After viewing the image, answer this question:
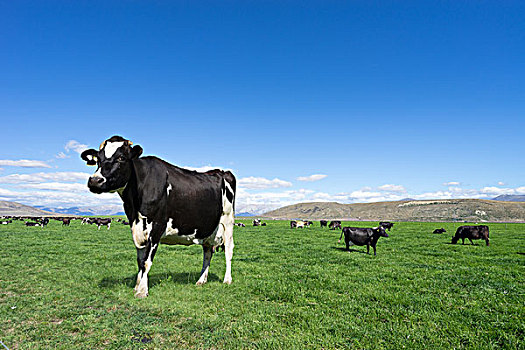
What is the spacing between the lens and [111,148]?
22.0 feet

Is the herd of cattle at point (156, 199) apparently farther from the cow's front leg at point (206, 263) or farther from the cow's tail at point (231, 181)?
Answer: the cow's tail at point (231, 181)

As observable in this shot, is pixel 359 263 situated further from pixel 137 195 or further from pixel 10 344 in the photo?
pixel 10 344

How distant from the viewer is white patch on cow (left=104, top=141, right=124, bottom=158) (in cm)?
662

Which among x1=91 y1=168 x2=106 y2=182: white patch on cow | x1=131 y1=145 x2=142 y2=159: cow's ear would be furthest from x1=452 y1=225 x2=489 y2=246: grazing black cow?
x1=91 y1=168 x2=106 y2=182: white patch on cow

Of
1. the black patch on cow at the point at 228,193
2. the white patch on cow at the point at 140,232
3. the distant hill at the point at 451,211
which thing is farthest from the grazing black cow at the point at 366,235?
the distant hill at the point at 451,211

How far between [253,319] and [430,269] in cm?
855

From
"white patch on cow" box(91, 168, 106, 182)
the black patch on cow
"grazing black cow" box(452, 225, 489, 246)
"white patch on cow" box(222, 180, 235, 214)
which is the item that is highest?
"white patch on cow" box(91, 168, 106, 182)

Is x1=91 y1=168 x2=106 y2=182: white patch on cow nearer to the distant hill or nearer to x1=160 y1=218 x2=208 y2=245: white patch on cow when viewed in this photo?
x1=160 y1=218 x2=208 y2=245: white patch on cow

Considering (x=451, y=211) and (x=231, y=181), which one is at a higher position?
(x=231, y=181)

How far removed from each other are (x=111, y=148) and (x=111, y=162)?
0.36m

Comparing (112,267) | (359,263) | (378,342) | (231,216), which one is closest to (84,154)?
(231,216)

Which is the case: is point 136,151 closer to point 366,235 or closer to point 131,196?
point 131,196

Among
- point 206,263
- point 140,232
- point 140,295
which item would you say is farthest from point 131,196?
point 206,263

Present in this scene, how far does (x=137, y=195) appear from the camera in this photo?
703 cm
